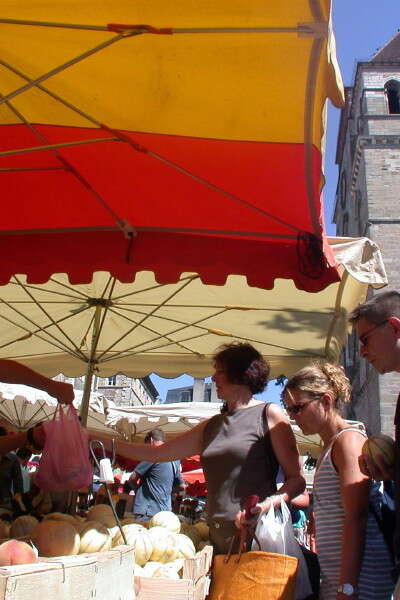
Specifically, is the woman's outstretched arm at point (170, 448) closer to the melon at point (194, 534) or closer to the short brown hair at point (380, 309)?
the melon at point (194, 534)

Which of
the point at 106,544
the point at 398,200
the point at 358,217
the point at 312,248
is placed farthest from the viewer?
the point at 358,217

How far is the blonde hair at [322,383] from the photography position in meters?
2.30

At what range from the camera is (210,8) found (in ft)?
6.22

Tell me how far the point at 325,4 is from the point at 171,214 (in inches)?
55.7

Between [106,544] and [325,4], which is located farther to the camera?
[106,544]

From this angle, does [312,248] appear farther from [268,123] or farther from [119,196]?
[119,196]

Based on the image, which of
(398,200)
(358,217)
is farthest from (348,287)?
(358,217)

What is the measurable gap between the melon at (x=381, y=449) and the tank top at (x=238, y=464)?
70 cm

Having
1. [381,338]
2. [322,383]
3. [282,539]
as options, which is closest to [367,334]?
[381,338]

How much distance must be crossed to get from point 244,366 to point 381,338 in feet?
3.20

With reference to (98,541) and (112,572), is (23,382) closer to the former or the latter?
(98,541)

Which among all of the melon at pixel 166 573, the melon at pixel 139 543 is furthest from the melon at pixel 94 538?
the melon at pixel 166 573

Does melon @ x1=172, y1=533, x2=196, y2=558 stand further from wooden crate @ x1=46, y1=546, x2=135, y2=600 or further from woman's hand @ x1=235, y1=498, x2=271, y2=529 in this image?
wooden crate @ x1=46, y1=546, x2=135, y2=600

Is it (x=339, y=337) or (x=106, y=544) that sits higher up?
(x=339, y=337)
